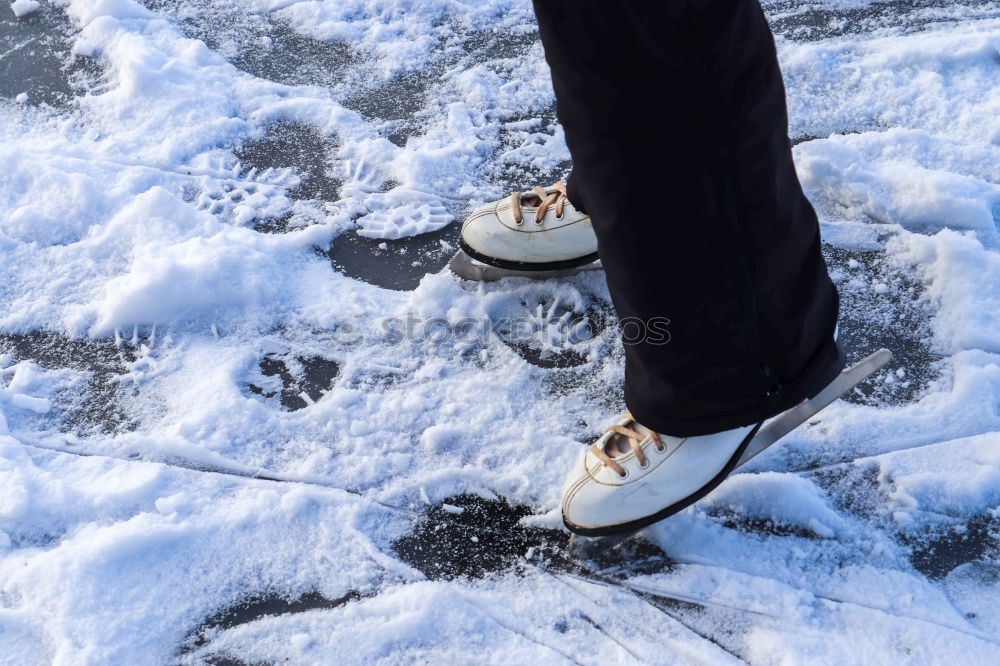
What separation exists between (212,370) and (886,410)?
3.64 feet

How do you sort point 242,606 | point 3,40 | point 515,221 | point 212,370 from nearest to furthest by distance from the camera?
point 242,606 < point 212,370 < point 515,221 < point 3,40

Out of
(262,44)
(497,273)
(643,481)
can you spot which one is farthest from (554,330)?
(262,44)

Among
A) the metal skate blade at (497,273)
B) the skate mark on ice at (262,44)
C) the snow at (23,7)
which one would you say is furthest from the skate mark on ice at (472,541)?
the snow at (23,7)

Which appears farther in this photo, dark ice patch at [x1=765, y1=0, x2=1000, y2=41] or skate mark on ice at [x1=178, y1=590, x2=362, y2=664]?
dark ice patch at [x1=765, y1=0, x2=1000, y2=41]

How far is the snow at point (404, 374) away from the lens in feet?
3.81

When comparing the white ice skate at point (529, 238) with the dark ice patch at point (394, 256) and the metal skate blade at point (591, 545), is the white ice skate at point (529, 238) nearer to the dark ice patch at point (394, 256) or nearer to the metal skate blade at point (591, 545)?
the dark ice patch at point (394, 256)

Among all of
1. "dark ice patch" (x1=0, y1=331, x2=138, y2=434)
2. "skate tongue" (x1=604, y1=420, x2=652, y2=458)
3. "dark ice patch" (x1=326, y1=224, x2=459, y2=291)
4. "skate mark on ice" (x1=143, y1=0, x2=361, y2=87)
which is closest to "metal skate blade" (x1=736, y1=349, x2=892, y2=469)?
"skate tongue" (x1=604, y1=420, x2=652, y2=458)

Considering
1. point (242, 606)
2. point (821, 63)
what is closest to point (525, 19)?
point (821, 63)

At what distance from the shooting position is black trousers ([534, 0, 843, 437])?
3.02 feet

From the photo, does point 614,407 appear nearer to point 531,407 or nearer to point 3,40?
point 531,407

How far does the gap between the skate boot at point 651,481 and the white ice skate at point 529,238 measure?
480 mm

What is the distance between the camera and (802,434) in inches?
53.4

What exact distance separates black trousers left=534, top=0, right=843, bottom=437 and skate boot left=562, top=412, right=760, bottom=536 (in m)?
0.05

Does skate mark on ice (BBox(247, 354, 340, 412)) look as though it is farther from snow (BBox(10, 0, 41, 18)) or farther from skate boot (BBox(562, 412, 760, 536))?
snow (BBox(10, 0, 41, 18))
